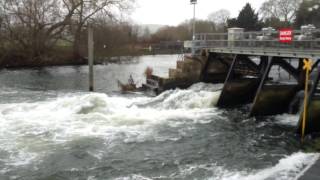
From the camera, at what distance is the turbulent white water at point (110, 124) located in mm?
13414

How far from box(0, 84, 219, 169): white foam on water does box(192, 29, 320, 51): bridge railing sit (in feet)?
11.8

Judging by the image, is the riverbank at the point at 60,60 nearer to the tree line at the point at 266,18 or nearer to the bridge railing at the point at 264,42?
the tree line at the point at 266,18

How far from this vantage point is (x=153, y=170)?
13.4 meters

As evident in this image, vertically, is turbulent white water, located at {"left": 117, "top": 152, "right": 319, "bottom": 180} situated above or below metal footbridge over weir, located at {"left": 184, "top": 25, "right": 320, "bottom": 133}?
below

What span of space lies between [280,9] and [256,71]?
63.7m

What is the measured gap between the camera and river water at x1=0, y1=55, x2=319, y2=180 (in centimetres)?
1330

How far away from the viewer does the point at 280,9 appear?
85.2 metres

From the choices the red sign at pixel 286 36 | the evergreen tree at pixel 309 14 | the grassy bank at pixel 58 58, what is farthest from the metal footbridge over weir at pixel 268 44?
the evergreen tree at pixel 309 14

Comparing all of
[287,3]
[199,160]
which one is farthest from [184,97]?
[287,3]

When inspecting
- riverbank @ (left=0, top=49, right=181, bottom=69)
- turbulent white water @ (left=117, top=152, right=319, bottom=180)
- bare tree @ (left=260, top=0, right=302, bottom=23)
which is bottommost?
turbulent white water @ (left=117, top=152, right=319, bottom=180)

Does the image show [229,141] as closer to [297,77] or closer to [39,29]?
[297,77]

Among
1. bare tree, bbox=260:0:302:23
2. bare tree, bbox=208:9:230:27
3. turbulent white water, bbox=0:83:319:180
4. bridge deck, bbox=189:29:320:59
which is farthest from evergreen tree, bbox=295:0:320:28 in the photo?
bare tree, bbox=208:9:230:27

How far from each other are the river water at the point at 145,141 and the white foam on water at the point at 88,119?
1.4 inches

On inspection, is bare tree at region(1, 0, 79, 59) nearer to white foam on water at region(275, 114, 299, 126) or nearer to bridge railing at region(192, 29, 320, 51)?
bridge railing at region(192, 29, 320, 51)
